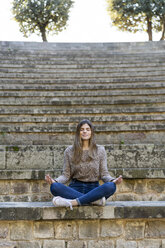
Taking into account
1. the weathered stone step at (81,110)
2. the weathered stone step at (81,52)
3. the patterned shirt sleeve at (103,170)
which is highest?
the weathered stone step at (81,52)

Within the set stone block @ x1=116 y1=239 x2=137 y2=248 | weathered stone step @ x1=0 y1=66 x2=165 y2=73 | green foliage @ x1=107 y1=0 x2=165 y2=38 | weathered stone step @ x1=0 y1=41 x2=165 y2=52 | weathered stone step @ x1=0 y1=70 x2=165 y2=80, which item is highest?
green foliage @ x1=107 y1=0 x2=165 y2=38

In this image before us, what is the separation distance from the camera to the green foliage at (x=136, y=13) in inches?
658

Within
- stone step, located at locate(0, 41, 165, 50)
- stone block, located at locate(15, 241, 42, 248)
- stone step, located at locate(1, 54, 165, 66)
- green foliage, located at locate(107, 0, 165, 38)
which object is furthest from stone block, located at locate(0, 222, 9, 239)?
green foliage, located at locate(107, 0, 165, 38)

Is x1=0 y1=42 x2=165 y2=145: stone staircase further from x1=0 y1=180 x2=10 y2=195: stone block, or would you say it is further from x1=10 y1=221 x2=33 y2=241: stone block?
x1=10 y1=221 x2=33 y2=241: stone block

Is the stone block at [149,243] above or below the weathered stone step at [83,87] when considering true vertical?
below

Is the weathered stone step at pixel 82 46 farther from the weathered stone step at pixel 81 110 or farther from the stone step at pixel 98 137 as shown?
Result: the stone step at pixel 98 137

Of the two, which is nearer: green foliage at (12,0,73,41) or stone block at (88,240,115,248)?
stone block at (88,240,115,248)

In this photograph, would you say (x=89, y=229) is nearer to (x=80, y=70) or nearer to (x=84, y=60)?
(x=80, y=70)

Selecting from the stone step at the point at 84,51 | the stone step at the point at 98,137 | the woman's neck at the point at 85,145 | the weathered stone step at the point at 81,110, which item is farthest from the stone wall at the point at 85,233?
the stone step at the point at 84,51

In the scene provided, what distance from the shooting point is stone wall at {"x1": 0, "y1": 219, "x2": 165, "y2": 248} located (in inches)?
112

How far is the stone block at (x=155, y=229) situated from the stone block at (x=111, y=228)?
0.89 ft

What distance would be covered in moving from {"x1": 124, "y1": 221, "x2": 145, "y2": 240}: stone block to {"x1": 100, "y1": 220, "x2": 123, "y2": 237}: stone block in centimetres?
7

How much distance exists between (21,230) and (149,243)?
1274 mm

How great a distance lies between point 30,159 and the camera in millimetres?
4285
